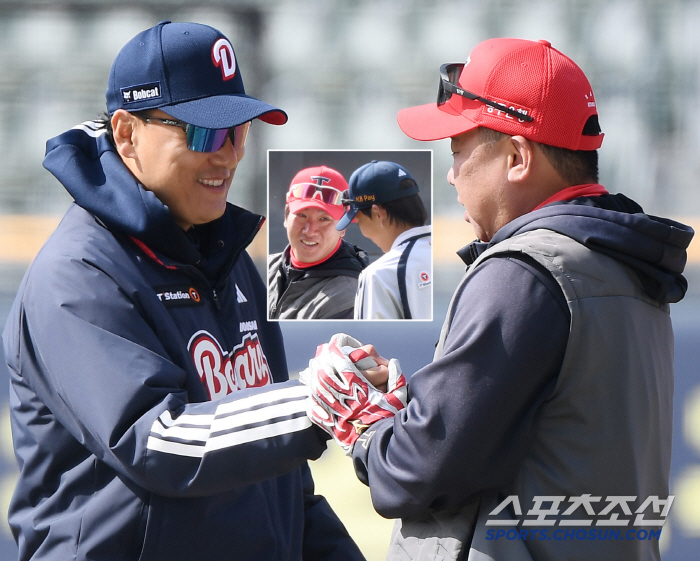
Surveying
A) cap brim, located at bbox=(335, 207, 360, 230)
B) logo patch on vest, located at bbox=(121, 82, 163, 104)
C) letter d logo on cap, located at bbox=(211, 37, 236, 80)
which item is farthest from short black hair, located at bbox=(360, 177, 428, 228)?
logo patch on vest, located at bbox=(121, 82, 163, 104)

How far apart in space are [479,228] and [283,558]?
29.0 inches

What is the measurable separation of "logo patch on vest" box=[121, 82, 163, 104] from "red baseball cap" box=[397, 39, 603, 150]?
0.52 metres

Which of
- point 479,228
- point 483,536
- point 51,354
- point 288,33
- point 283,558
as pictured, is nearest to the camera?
point 483,536

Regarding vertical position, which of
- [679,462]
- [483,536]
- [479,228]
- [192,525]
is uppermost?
[479,228]

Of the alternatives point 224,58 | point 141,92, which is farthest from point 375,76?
point 141,92

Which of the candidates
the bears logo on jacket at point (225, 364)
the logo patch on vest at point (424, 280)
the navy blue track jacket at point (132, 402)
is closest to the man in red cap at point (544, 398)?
the navy blue track jacket at point (132, 402)

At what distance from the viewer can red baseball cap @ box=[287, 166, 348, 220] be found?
7.73 ft

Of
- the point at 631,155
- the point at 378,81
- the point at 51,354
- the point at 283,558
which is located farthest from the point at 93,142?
the point at 631,155

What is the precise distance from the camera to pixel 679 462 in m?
2.80

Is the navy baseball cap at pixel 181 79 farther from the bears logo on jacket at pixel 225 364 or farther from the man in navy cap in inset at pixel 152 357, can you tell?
the bears logo on jacket at pixel 225 364

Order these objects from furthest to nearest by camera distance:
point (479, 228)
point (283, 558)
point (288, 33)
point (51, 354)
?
1. point (288, 33)
2. point (283, 558)
3. point (479, 228)
4. point (51, 354)

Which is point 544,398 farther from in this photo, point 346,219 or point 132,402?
point 346,219

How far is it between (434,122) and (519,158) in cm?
18

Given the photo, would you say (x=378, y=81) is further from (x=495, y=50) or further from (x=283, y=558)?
(x=283, y=558)
